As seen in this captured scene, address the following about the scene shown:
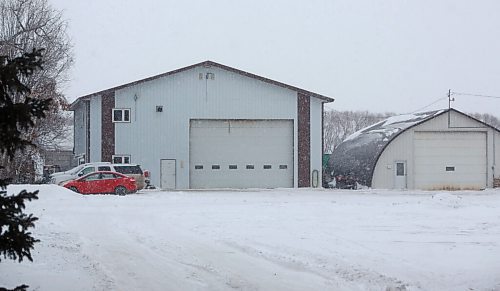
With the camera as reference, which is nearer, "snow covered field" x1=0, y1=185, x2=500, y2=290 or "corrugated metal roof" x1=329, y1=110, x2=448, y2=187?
"snow covered field" x1=0, y1=185, x2=500, y2=290

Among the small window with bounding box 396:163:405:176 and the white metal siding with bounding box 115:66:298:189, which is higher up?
the white metal siding with bounding box 115:66:298:189

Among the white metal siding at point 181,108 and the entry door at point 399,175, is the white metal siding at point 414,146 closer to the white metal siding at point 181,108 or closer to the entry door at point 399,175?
the entry door at point 399,175

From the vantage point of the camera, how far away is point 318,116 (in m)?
42.4

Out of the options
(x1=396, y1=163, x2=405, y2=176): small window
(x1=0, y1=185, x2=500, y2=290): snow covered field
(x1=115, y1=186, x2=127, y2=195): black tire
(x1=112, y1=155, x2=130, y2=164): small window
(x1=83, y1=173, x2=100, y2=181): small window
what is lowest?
(x1=0, y1=185, x2=500, y2=290): snow covered field

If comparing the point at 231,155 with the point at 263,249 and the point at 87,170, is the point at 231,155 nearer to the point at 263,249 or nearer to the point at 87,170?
the point at 87,170

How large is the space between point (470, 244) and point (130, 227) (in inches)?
318

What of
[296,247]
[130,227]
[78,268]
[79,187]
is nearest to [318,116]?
[79,187]

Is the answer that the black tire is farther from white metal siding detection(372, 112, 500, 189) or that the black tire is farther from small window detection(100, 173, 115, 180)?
white metal siding detection(372, 112, 500, 189)

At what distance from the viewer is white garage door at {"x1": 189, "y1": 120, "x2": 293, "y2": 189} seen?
136ft

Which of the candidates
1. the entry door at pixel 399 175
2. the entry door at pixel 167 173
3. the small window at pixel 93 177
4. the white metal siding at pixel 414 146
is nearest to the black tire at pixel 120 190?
the small window at pixel 93 177

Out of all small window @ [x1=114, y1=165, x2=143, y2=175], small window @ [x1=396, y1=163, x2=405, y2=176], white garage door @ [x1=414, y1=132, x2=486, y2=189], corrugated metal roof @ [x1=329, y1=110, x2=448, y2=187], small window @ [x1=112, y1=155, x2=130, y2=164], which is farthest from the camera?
white garage door @ [x1=414, y1=132, x2=486, y2=189]

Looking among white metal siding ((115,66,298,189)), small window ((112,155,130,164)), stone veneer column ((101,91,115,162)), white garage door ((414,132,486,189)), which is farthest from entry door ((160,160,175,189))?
white garage door ((414,132,486,189))

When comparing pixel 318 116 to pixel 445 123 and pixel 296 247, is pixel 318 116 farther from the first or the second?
pixel 296 247

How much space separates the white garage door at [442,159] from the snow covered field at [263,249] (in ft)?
64.9
